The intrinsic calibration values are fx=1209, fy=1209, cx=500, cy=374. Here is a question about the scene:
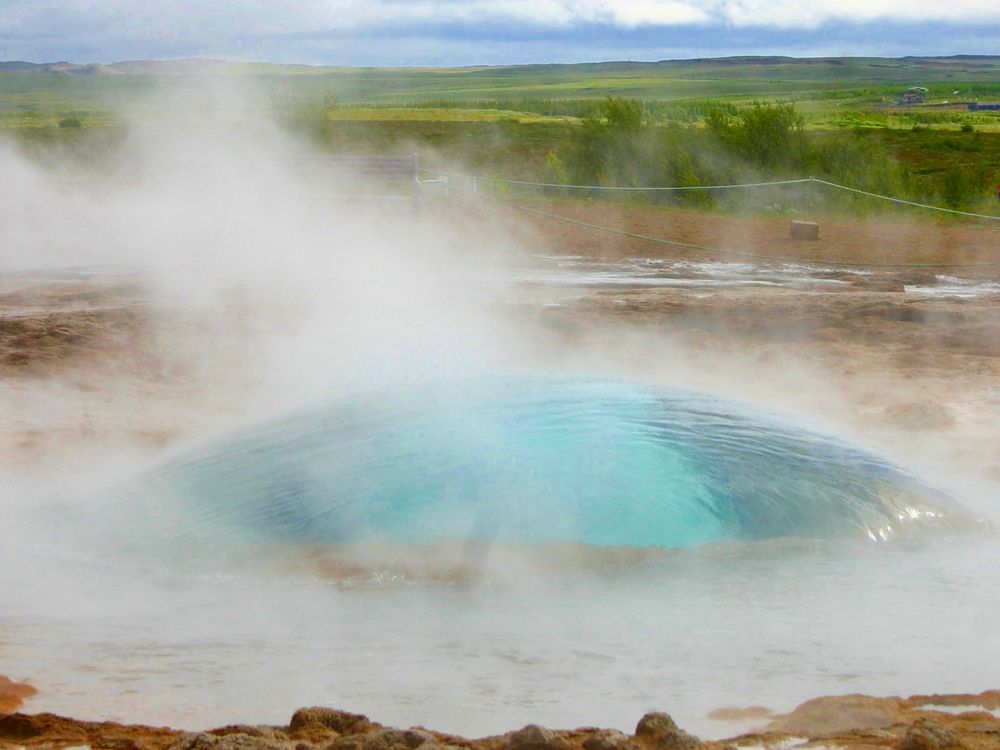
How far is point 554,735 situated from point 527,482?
1.46m

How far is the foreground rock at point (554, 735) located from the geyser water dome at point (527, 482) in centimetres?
114

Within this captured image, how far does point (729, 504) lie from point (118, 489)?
7.66 ft

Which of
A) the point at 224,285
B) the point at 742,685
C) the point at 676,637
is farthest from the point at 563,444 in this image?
the point at 224,285

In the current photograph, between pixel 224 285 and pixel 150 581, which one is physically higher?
pixel 224 285

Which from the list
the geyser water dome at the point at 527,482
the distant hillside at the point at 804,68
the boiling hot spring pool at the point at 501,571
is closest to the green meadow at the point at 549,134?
the geyser water dome at the point at 527,482

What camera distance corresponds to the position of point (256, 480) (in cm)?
439

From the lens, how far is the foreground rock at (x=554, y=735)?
276 centimetres

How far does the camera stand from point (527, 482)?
4195mm

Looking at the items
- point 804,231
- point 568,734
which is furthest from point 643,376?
point 804,231

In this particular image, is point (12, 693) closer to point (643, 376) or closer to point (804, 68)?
point (643, 376)

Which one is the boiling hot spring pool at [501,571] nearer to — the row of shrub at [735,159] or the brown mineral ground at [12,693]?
the brown mineral ground at [12,693]

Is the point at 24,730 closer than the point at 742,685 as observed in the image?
Yes

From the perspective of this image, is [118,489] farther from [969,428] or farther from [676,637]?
[969,428]

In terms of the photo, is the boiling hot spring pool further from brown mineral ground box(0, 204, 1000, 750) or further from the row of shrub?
the row of shrub
